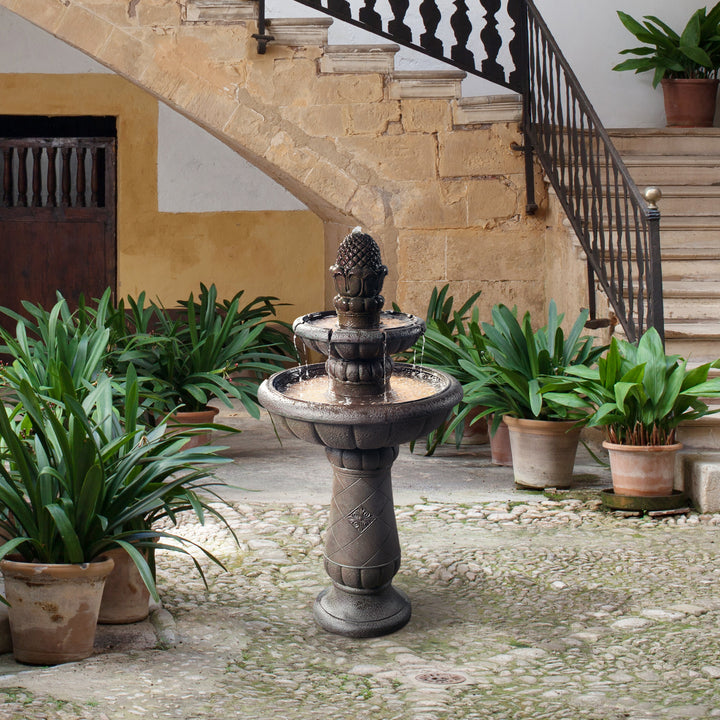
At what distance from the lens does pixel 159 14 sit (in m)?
5.89

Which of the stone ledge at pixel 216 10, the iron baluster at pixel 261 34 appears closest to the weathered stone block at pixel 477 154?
the iron baluster at pixel 261 34

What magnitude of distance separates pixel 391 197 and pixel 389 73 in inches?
27.2

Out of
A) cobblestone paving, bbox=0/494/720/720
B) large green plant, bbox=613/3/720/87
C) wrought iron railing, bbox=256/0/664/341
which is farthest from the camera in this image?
large green plant, bbox=613/3/720/87

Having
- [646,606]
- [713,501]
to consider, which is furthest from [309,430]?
[713,501]

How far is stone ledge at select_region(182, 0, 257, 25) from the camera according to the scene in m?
5.89

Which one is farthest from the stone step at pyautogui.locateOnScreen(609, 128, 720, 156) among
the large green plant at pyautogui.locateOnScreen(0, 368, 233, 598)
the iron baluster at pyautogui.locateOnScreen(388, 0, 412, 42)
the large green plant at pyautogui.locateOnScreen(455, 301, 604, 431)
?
the large green plant at pyautogui.locateOnScreen(0, 368, 233, 598)

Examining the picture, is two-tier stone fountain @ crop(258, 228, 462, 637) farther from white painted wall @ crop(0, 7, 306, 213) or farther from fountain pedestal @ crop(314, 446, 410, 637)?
white painted wall @ crop(0, 7, 306, 213)

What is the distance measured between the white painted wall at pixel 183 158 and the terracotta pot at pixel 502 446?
355 cm

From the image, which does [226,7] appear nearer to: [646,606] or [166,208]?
[166,208]

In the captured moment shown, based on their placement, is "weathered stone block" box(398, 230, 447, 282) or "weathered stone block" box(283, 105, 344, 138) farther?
"weathered stone block" box(398, 230, 447, 282)

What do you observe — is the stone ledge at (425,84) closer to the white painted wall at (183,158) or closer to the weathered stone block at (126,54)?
the weathered stone block at (126,54)

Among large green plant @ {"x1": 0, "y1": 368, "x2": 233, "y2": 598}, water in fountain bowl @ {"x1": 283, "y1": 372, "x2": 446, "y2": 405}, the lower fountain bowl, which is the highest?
water in fountain bowl @ {"x1": 283, "y1": 372, "x2": 446, "y2": 405}

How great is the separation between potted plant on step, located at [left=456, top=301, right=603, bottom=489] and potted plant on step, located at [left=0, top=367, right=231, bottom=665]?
1.84m

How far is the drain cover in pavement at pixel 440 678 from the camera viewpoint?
9.29 ft
